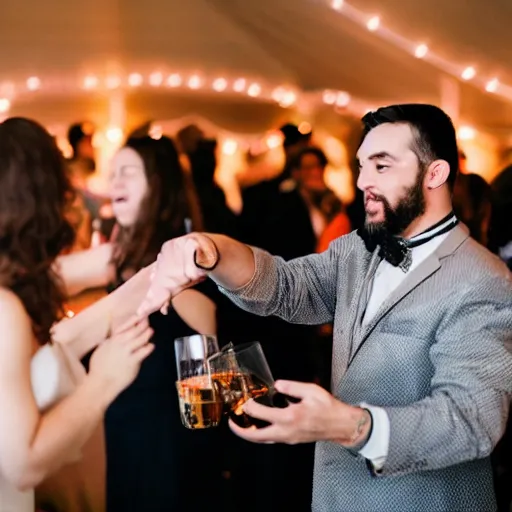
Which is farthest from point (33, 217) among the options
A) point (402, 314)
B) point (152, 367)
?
point (402, 314)

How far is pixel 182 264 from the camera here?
1458mm

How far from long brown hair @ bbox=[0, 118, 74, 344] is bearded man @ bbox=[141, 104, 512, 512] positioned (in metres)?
0.26

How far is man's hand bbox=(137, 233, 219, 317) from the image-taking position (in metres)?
1.44

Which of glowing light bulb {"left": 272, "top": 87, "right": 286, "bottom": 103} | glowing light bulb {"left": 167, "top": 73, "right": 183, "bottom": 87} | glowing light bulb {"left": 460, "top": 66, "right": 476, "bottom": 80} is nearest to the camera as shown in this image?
glowing light bulb {"left": 167, "top": 73, "right": 183, "bottom": 87}

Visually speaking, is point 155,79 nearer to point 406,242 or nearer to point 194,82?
point 194,82

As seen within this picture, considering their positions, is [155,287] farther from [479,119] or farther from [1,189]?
[479,119]

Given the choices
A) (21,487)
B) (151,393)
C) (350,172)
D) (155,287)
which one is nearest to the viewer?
(155,287)

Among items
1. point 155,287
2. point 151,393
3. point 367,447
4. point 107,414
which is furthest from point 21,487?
point 367,447

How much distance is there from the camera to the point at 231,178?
191 cm

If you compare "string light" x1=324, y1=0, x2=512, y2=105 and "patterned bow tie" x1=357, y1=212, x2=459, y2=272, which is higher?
"string light" x1=324, y1=0, x2=512, y2=105

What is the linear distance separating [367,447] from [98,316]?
86cm

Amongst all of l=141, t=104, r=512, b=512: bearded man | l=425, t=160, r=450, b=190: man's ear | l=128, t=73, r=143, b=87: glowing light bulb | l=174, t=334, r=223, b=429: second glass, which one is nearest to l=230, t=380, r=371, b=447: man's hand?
l=141, t=104, r=512, b=512: bearded man

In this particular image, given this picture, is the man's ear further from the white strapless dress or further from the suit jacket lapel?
the white strapless dress

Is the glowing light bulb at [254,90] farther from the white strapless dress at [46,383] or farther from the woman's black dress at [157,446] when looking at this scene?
the white strapless dress at [46,383]
